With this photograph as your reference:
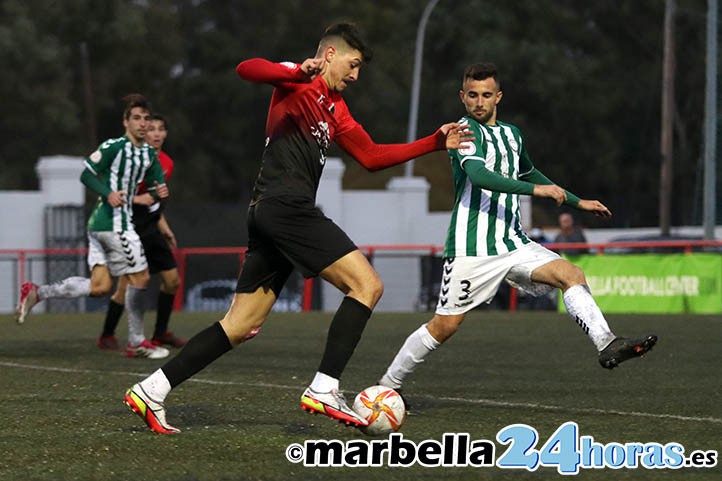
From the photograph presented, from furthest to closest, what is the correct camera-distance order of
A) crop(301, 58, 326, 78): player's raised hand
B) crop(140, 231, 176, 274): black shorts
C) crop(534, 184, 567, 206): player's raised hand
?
crop(140, 231, 176, 274): black shorts
crop(534, 184, 567, 206): player's raised hand
crop(301, 58, 326, 78): player's raised hand

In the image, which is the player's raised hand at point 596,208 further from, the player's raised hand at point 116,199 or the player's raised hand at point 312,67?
the player's raised hand at point 116,199

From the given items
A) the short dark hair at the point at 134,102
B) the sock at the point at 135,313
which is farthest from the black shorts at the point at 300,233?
the sock at the point at 135,313

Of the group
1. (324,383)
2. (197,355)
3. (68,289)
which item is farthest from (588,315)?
(68,289)

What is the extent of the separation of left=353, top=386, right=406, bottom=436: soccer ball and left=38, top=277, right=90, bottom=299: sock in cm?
637

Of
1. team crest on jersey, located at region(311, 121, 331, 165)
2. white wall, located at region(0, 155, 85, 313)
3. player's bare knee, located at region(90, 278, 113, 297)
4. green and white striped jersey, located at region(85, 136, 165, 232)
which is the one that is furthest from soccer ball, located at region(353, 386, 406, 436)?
white wall, located at region(0, 155, 85, 313)

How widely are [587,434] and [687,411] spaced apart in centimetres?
119

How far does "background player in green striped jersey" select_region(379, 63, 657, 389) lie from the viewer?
8047 mm

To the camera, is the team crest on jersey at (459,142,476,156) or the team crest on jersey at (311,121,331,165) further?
the team crest on jersey at (459,142,476,156)

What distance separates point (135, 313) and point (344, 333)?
5.31m

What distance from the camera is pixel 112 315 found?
13.0 metres

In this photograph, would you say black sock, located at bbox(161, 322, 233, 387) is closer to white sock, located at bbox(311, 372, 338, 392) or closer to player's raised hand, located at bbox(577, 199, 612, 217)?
white sock, located at bbox(311, 372, 338, 392)

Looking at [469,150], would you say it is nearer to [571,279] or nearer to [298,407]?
[571,279]

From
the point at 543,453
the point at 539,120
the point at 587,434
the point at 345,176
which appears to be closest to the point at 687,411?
the point at 587,434

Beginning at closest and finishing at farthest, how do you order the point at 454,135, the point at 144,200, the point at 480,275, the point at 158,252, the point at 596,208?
the point at 454,135
the point at 596,208
the point at 480,275
the point at 144,200
the point at 158,252
